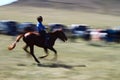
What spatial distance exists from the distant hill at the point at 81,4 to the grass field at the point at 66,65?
312 feet

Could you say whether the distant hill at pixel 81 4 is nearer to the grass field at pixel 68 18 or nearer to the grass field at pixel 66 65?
the grass field at pixel 68 18

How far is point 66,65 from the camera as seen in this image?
58.5ft

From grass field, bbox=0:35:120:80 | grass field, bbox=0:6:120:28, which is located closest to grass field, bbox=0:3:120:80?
grass field, bbox=0:35:120:80

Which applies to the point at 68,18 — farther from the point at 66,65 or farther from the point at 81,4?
the point at 66,65

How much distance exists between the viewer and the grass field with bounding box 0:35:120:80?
14844 millimetres

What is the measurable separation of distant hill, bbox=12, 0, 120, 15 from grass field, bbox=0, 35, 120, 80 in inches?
3749

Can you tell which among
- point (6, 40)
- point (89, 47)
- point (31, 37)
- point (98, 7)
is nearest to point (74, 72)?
point (31, 37)

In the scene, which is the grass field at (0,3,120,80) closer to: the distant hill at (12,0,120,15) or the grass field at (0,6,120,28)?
the grass field at (0,6,120,28)

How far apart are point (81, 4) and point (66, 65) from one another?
113092mm

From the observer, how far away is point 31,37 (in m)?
18.0

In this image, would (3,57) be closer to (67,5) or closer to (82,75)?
(82,75)

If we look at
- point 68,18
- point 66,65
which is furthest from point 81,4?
point 66,65

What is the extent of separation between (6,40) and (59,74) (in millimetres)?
15008

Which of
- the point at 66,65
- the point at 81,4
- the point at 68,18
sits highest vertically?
the point at 66,65
